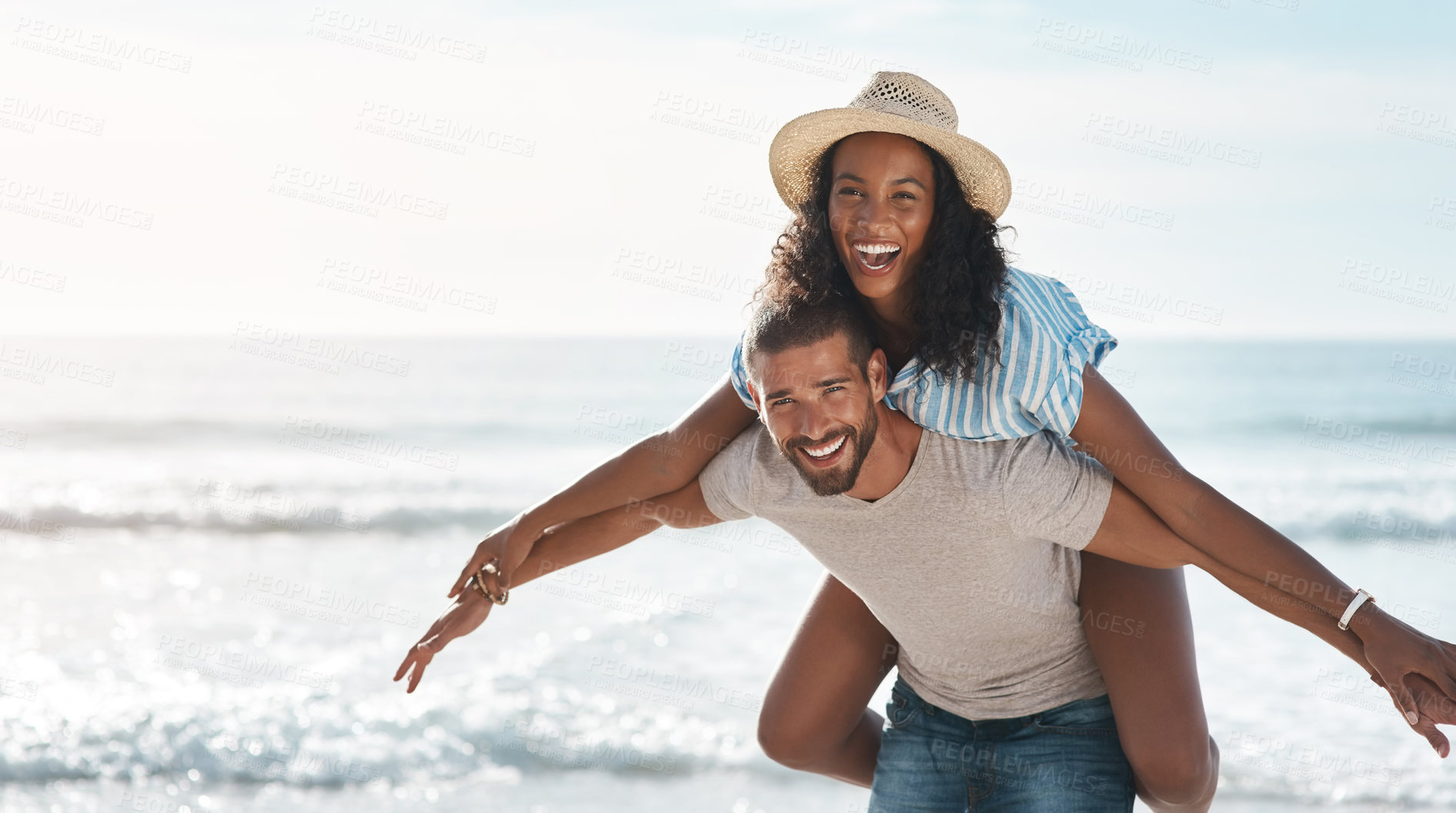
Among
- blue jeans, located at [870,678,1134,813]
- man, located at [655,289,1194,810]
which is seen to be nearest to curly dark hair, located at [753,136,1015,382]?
man, located at [655,289,1194,810]

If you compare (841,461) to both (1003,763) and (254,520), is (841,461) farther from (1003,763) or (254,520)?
(254,520)

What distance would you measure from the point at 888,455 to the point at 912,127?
0.83 meters

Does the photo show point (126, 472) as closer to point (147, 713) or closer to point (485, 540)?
point (147, 713)

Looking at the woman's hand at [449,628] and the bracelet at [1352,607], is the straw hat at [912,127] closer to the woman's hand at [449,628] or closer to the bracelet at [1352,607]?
the bracelet at [1352,607]

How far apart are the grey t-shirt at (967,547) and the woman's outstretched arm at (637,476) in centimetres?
6

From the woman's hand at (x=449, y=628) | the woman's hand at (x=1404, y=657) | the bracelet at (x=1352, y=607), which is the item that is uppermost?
the bracelet at (x=1352, y=607)

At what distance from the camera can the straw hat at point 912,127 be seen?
3002mm

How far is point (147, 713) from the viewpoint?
6559mm

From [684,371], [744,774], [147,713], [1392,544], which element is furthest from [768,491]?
[684,371]

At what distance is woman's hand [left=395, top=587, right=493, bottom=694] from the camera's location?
131 inches

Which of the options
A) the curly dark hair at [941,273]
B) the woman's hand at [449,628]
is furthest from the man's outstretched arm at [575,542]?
the curly dark hair at [941,273]

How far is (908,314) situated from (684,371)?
26.1m

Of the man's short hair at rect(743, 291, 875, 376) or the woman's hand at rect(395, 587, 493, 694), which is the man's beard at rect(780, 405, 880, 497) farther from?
the woman's hand at rect(395, 587, 493, 694)

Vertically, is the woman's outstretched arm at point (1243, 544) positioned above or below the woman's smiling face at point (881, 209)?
below
